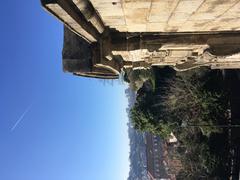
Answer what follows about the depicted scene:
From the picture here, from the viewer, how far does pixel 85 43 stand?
32.3 feet

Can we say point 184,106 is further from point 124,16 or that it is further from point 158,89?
point 124,16

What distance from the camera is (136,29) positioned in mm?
9844

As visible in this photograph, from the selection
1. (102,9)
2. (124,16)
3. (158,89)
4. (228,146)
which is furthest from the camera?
(158,89)

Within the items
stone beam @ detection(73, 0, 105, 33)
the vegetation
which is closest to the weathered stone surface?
stone beam @ detection(73, 0, 105, 33)

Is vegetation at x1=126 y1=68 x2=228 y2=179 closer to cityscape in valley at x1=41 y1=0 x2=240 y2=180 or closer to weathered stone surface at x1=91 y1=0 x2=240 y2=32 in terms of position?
cityscape in valley at x1=41 y1=0 x2=240 y2=180

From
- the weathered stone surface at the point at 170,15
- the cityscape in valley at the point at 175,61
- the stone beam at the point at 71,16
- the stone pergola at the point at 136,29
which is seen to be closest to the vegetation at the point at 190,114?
the cityscape in valley at the point at 175,61

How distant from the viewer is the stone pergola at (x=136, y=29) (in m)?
7.28

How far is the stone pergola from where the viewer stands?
7281 millimetres

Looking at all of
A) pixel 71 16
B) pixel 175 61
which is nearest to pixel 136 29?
pixel 71 16

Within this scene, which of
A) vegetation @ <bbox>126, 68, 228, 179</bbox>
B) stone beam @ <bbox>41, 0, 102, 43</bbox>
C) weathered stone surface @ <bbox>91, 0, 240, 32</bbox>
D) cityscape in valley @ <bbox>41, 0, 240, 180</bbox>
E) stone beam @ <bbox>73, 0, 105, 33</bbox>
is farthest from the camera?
vegetation @ <bbox>126, 68, 228, 179</bbox>

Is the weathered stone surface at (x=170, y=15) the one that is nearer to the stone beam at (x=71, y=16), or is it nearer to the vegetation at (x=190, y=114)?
the stone beam at (x=71, y=16)

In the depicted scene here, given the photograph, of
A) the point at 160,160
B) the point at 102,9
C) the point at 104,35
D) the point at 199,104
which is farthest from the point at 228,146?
the point at 160,160

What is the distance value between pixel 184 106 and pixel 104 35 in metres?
18.3

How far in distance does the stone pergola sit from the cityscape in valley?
0.02 m
